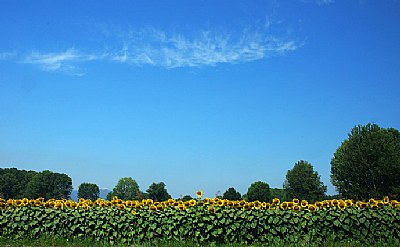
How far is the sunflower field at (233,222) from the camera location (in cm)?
995

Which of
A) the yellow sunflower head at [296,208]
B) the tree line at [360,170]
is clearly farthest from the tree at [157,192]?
the yellow sunflower head at [296,208]

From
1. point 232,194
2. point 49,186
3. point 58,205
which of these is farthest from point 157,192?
point 58,205

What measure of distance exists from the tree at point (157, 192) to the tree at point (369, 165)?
1587 inches

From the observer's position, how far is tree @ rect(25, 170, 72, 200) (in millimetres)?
69500

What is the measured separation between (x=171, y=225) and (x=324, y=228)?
3.98 metres

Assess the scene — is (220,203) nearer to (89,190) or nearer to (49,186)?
(49,186)

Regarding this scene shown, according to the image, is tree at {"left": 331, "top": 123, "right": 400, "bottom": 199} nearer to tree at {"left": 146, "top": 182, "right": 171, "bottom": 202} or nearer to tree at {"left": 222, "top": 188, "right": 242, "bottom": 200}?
tree at {"left": 222, "top": 188, "right": 242, "bottom": 200}

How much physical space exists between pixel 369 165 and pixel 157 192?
148ft

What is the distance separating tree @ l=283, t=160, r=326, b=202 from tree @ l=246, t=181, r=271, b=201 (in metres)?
13.9

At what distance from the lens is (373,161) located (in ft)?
133

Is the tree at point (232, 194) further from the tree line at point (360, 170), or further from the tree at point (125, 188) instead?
the tree at point (125, 188)

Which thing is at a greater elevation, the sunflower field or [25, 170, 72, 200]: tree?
[25, 170, 72, 200]: tree

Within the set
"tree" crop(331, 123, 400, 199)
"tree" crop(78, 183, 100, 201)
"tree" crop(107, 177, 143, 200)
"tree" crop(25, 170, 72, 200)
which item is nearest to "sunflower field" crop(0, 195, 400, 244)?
"tree" crop(331, 123, 400, 199)

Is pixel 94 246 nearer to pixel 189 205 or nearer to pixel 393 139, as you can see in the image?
pixel 189 205
